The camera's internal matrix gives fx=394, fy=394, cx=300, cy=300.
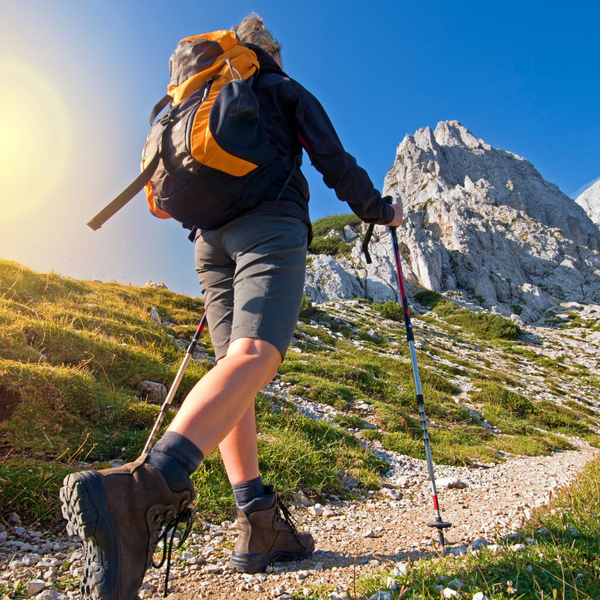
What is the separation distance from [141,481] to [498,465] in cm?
746

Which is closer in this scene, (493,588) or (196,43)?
(493,588)

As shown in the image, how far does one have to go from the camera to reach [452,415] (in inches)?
438

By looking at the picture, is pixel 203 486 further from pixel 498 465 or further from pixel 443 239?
pixel 443 239

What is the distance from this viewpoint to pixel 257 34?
3027mm

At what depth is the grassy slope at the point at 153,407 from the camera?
11.8 ft

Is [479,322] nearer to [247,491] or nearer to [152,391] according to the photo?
[152,391]

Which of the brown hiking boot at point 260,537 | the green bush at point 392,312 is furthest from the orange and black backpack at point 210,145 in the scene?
the green bush at point 392,312

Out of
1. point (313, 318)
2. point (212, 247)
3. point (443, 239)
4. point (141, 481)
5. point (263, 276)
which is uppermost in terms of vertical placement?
point (443, 239)

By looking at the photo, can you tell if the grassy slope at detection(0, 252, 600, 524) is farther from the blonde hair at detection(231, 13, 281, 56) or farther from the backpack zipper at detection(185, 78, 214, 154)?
the blonde hair at detection(231, 13, 281, 56)

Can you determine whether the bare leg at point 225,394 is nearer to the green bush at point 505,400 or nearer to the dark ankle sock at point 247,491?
the dark ankle sock at point 247,491

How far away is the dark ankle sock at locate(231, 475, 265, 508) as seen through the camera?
2.59 metres

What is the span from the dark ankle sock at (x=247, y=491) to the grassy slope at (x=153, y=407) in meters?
0.94

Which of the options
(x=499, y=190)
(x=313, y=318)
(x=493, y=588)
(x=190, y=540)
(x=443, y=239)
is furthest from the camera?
(x=499, y=190)

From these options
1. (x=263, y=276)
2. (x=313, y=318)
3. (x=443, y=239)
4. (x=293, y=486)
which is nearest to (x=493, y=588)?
(x=263, y=276)
